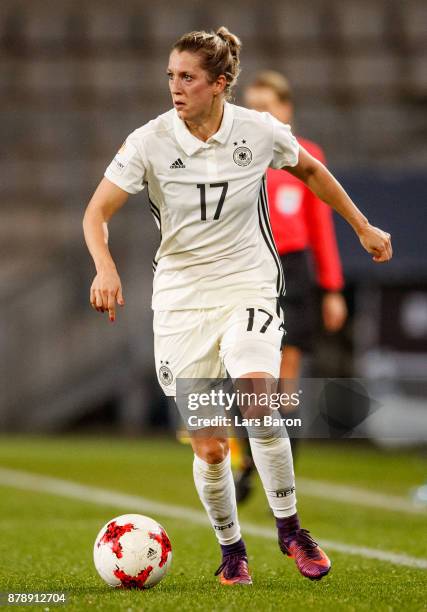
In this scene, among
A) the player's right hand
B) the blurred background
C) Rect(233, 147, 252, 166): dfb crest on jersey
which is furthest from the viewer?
the blurred background

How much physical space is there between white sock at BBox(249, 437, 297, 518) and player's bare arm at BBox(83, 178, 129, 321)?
2.39 ft

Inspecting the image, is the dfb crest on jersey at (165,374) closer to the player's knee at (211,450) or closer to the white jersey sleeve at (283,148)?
the player's knee at (211,450)

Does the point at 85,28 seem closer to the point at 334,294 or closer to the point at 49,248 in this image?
the point at 49,248

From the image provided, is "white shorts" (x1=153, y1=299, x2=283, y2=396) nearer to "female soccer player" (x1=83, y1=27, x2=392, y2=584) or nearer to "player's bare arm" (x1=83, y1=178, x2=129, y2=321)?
"female soccer player" (x1=83, y1=27, x2=392, y2=584)

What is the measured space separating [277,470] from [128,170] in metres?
1.17

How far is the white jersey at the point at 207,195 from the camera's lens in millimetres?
4184

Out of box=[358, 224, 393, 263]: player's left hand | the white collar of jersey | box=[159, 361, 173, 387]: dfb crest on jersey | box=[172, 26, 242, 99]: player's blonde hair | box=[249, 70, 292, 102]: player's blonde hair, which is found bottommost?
box=[159, 361, 173, 387]: dfb crest on jersey

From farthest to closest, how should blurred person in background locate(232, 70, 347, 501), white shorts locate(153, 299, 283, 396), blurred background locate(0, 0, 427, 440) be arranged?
blurred background locate(0, 0, 427, 440) → blurred person in background locate(232, 70, 347, 501) → white shorts locate(153, 299, 283, 396)

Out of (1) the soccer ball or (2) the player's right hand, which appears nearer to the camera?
(2) the player's right hand

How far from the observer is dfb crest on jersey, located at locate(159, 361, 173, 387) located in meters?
4.28

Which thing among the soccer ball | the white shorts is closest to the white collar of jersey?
the white shorts

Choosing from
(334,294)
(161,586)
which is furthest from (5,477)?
(161,586)

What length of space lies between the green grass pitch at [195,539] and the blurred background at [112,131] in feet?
12.3

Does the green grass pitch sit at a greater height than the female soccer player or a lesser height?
lesser
